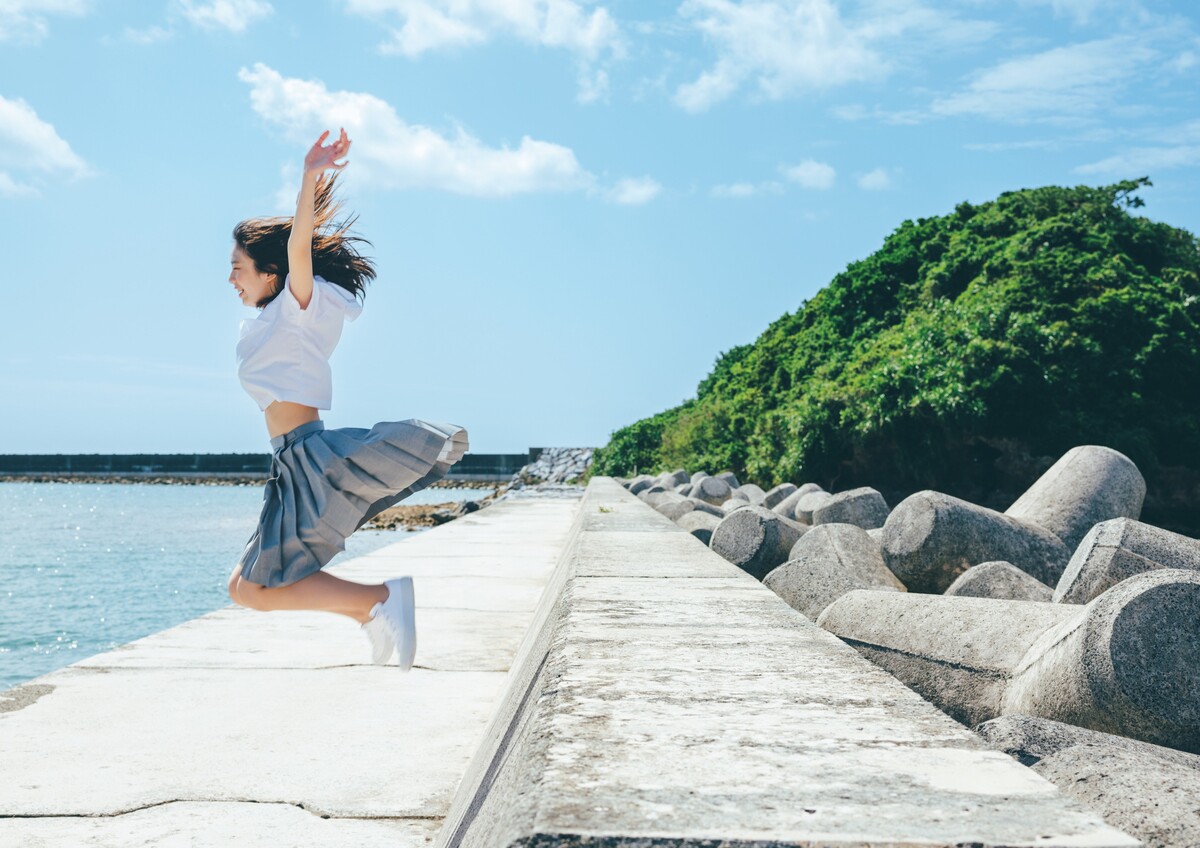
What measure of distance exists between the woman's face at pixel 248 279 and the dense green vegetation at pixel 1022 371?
14.8m

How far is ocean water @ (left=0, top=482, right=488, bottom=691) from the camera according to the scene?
28.5 feet

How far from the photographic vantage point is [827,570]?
574 cm

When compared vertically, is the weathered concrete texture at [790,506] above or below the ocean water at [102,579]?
above

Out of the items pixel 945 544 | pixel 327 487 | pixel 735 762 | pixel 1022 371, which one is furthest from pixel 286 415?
pixel 1022 371

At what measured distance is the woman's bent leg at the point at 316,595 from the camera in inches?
136

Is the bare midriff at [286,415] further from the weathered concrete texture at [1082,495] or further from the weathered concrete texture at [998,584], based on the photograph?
the weathered concrete texture at [1082,495]

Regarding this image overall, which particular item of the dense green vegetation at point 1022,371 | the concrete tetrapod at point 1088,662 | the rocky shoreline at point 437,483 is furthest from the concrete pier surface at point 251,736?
the dense green vegetation at point 1022,371

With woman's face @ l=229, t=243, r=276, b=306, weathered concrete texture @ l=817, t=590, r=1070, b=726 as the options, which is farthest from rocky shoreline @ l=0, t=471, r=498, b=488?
woman's face @ l=229, t=243, r=276, b=306

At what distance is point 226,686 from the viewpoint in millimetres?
4406

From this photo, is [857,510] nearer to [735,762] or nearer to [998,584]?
[998,584]

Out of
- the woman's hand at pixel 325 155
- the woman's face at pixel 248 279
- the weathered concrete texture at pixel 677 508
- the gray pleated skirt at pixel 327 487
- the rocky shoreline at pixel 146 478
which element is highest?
the woman's hand at pixel 325 155

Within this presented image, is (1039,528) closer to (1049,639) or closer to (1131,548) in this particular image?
(1131,548)

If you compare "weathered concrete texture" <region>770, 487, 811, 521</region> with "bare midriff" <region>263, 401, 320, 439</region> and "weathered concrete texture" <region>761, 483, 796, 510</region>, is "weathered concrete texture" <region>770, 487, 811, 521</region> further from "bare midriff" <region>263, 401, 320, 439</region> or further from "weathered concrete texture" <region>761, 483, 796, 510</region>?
"bare midriff" <region>263, 401, 320, 439</region>

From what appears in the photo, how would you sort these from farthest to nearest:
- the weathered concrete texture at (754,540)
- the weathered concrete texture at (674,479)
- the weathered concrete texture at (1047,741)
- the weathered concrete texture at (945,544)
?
the weathered concrete texture at (674,479) → the weathered concrete texture at (754,540) → the weathered concrete texture at (945,544) → the weathered concrete texture at (1047,741)
